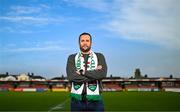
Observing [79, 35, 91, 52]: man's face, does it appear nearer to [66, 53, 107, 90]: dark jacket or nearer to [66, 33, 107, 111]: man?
[66, 33, 107, 111]: man

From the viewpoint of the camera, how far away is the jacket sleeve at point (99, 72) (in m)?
5.29

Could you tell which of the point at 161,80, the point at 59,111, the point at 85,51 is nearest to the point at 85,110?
the point at 85,51

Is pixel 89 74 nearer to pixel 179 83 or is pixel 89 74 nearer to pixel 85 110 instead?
pixel 85 110

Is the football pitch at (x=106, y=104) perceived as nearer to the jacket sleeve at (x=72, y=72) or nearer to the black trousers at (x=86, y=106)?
the jacket sleeve at (x=72, y=72)

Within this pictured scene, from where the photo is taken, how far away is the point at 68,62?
5.55 m

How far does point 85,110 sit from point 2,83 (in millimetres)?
130408

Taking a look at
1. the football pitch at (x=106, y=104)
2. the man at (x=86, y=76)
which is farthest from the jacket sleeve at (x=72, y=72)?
the football pitch at (x=106, y=104)

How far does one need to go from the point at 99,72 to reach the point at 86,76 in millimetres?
204

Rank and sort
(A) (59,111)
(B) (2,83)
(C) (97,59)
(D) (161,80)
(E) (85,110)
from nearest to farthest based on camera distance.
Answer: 1. (E) (85,110)
2. (C) (97,59)
3. (A) (59,111)
4. (D) (161,80)
5. (B) (2,83)

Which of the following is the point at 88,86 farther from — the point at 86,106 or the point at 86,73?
the point at 86,106

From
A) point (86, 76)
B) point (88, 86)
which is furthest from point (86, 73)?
point (88, 86)

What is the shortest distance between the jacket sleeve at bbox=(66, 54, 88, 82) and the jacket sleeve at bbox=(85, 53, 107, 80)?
0.07 m

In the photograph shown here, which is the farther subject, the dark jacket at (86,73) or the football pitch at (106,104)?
the football pitch at (106,104)

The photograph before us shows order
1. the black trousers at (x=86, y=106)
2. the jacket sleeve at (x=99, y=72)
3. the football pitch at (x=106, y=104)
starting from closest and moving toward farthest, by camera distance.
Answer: the black trousers at (x=86, y=106)
the jacket sleeve at (x=99, y=72)
the football pitch at (x=106, y=104)
